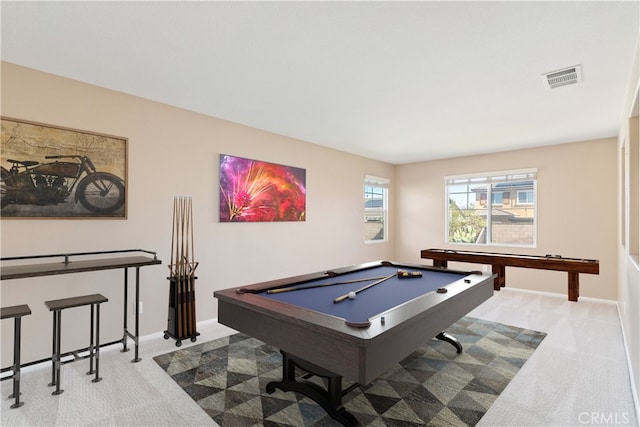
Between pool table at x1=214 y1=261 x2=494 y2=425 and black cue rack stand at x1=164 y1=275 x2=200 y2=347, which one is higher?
pool table at x1=214 y1=261 x2=494 y2=425

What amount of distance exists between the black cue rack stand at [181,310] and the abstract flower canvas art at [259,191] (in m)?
0.97

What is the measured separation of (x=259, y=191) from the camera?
14.5 feet

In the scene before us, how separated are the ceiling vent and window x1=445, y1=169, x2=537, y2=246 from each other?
2.86 meters

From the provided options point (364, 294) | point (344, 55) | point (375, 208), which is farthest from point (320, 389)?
point (375, 208)

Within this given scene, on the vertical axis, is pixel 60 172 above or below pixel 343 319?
above

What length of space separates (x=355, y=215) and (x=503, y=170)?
2.69 metres

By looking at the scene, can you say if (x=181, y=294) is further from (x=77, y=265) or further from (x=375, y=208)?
(x=375, y=208)

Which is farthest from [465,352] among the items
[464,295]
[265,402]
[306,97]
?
[306,97]

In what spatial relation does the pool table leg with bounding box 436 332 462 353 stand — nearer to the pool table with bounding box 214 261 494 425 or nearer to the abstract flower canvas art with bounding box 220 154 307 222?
the pool table with bounding box 214 261 494 425

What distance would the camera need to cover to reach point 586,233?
4.95 m

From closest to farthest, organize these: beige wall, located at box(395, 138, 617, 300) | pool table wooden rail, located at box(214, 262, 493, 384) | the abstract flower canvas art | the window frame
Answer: pool table wooden rail, located at box(214, 262, 493, 384)
the abstract flower canvas art
beige wall, located at box(395, 138, 617, 300)
the window frame

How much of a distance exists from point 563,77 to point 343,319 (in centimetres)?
282

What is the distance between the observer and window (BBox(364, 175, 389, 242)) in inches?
255

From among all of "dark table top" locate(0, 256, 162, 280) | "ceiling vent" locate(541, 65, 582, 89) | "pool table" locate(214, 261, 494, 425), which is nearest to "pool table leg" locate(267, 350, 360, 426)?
"pool table" locate(214, 261, 494, 425)
